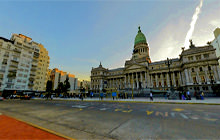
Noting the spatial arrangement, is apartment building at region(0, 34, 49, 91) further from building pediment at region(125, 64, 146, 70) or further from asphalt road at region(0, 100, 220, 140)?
building pediment at region(125, 64, 146, 70)

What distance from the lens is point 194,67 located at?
4503cm

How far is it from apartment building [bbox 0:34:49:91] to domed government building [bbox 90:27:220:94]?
36.3 metres

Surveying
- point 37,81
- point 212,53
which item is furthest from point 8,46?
point 212,53

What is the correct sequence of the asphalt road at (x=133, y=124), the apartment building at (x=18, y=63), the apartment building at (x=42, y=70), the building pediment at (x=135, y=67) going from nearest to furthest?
1. the asphalt road at (x=133, y=124)
2. the apartment building at (x=18, y=63)
3. the apartment building at (x=42, y=70)
4. the building pediment at (x=135, y=67)

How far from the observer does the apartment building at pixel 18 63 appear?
40406mm

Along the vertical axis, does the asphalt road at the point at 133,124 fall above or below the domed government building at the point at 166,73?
below

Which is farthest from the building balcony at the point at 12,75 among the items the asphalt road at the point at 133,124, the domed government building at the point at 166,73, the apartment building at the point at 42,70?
the asphalt road at the point at 133,124

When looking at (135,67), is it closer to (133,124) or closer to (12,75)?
(133,124)

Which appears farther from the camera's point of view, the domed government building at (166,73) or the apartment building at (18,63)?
the domed government building at (166,73)

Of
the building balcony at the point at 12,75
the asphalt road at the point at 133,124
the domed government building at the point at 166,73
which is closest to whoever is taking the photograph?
the asphalt road at the point at 133,124

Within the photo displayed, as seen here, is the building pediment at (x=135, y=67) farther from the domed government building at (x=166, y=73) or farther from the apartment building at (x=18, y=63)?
the apartment building at (x=18, y=63)

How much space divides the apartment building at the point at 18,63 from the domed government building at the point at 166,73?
3630cm

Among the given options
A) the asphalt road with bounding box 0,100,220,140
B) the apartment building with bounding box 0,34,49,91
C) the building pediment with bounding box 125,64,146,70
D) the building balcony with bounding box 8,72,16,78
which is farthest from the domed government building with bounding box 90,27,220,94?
the building balcony with bounding box 8,72,16,78

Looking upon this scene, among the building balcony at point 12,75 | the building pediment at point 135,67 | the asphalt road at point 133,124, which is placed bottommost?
the asphalt road at point 133,124
